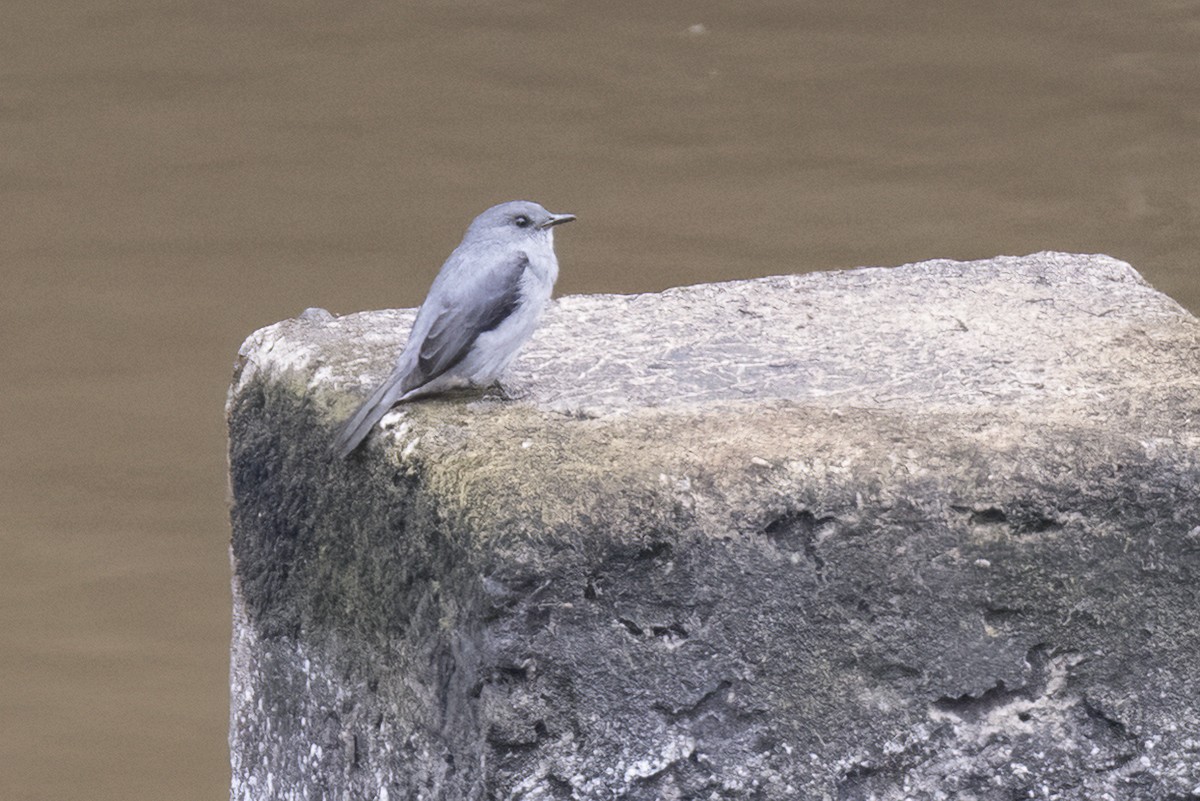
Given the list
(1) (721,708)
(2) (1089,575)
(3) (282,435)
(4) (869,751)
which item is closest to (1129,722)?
(2) (1089,575)

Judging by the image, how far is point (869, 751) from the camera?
2027 millimetres

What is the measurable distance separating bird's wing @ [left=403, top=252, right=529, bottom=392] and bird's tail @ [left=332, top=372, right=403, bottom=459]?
0.02 m

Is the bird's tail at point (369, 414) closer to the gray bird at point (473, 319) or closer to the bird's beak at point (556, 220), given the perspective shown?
the gray bird at point (473, 319)

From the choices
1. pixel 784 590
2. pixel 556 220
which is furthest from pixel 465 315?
pixel 784 590

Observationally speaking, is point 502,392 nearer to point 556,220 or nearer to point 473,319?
point 473,319

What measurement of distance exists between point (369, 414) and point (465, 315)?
169 millimetres

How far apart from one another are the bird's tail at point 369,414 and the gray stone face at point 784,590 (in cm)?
2

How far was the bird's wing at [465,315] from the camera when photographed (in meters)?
2.21

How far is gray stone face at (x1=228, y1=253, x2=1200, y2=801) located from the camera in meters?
1.96

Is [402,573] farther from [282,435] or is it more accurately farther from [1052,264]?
[1052,264]

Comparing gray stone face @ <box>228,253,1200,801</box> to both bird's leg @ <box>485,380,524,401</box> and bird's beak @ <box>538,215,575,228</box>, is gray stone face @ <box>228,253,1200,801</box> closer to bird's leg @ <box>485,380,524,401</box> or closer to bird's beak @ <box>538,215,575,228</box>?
bird's leg @ <box>485,380,524,401</box>

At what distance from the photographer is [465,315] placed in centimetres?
222

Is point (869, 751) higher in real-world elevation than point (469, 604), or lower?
lower

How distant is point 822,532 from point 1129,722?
0.43 meters
